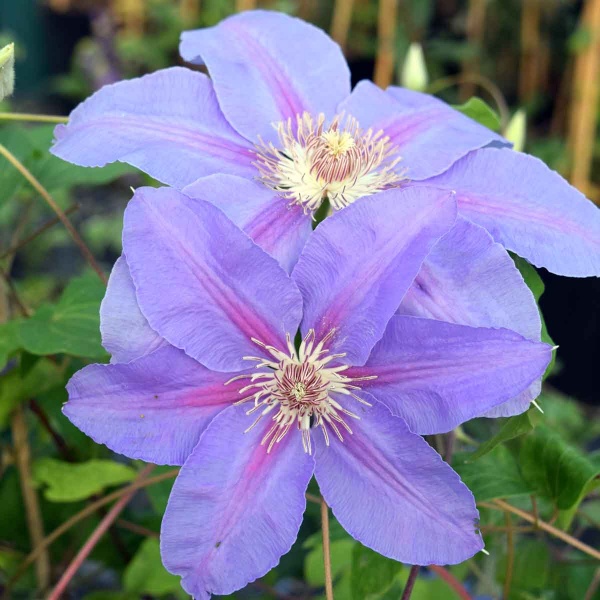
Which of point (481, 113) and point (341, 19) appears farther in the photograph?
point (341, 19)

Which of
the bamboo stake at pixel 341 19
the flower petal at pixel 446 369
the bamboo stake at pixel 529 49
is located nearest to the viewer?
the flower petal at pixel 446 369

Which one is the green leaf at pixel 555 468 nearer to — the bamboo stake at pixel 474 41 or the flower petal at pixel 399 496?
the flower petal at pixel 399 496

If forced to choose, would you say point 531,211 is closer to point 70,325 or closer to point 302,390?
point 302,390

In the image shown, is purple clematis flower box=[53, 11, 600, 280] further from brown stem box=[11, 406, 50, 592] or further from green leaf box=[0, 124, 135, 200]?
brown stem box=[11, 406, 50, 592]

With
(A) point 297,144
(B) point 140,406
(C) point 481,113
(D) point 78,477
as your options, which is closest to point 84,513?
(D) point 78,477

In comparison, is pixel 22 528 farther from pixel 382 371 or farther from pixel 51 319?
pixel 382 371

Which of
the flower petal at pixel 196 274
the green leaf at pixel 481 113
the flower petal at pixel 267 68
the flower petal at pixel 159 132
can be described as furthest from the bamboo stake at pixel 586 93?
the flower petal at pixel 196 274

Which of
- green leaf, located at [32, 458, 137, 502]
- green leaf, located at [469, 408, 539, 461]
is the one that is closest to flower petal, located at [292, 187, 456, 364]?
green leaf, located at [469, 408, 539, 461]
